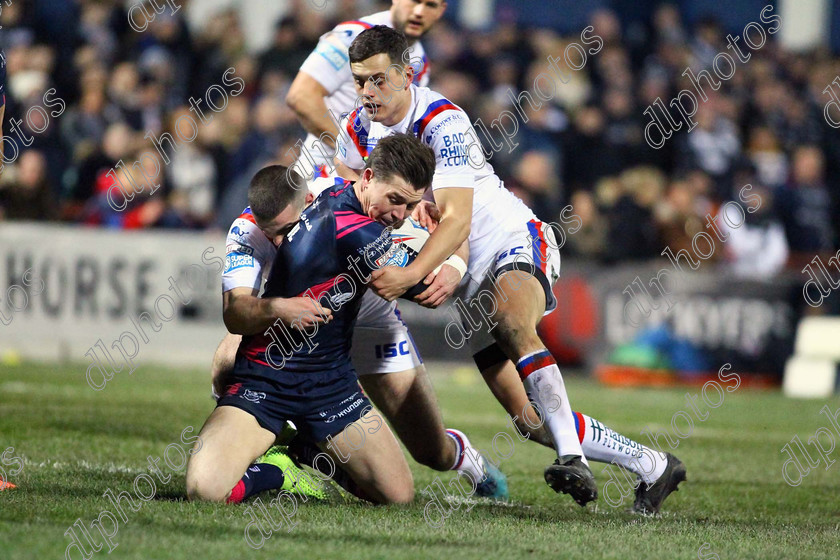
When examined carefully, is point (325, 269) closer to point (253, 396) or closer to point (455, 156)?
point (253, 396)

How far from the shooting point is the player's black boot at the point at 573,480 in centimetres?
517

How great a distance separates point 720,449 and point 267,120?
24.8 ft

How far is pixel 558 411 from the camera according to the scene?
5.61m

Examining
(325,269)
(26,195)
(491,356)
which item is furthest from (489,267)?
(26,195)

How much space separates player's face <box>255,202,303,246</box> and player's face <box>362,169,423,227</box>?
329 millimetres

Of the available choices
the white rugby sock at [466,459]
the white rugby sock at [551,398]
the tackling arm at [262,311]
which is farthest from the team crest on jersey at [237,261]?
the white rugby sock at [466,459]

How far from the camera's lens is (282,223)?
5391mm

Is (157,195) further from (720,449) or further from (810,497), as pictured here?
(810,497)

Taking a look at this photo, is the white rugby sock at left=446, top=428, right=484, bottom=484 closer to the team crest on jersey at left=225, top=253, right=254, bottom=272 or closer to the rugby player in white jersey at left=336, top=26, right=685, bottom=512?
the rugby player in white jersey at left=336, top=26, right=685, bottom=512

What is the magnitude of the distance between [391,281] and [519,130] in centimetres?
1136

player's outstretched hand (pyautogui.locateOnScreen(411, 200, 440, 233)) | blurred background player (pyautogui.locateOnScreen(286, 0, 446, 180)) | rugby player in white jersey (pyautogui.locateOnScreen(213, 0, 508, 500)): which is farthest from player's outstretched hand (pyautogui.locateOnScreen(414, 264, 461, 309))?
blurred background player (pyautogui.locateOnScreen(286, 0, 446, 180))

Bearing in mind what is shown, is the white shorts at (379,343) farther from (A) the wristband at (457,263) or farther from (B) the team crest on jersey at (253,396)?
(B) the team crest on jersey at (253,396)

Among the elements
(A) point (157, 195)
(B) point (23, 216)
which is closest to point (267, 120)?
(A) point (157, 195)

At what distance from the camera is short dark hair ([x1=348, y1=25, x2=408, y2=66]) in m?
5.76
